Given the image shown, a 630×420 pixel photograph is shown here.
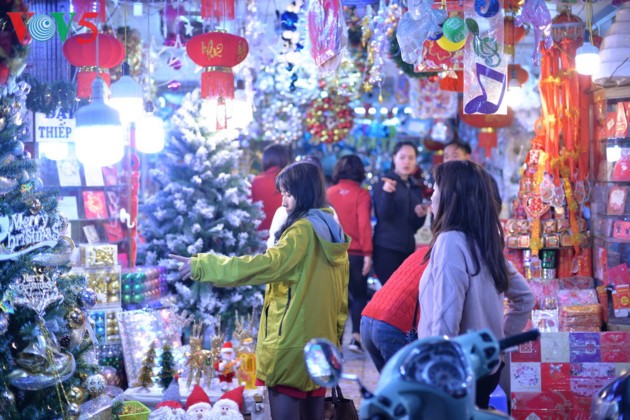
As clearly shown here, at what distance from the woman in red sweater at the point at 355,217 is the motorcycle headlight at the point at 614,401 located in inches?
194

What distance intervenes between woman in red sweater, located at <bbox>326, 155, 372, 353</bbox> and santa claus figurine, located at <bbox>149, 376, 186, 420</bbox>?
114 inches

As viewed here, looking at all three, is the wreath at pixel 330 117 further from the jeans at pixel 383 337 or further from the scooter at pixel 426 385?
the scooter at pixel 426 385

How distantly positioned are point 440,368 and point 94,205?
15.8ft

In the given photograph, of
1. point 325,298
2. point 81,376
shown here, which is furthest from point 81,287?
point 325,298

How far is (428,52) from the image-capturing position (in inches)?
198

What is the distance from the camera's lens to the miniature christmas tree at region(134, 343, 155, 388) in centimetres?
523

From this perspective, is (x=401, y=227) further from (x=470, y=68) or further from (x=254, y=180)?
(x=470, y=68)

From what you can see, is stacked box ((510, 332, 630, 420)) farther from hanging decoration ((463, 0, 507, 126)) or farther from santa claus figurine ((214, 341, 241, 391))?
santa claus figurine ((214, 341, 241, 391))

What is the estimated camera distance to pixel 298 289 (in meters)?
4.00

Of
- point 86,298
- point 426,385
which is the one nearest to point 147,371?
point 86,298

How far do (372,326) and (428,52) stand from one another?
6.22 feet

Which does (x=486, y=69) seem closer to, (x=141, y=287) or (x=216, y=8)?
(x=216, y=8)

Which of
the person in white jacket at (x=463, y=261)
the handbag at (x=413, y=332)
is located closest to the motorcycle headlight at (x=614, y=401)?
the person in white jacket at (x=463, y=261)

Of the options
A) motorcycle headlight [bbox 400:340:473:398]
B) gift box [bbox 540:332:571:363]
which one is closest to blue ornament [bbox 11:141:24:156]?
motorcycle headlight [bbox 400:340:473:398]
